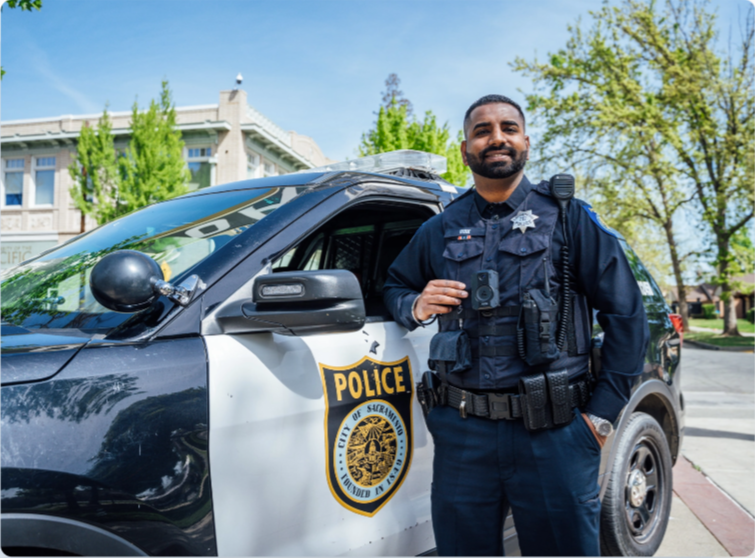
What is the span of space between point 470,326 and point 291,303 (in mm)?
669

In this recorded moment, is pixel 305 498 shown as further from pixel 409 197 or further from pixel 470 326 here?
pixel 409 197

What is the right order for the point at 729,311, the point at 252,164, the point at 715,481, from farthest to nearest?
the point at 729,311 → the point at 252,164 → the point at 715,481

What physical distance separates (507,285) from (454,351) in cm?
28

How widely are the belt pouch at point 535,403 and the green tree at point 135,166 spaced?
17.2 m

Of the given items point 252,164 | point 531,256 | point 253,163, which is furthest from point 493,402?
point 253,163

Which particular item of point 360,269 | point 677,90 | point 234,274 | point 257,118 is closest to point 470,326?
point 234,274

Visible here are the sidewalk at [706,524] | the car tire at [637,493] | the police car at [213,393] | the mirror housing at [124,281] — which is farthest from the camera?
the sidewalk at [706,524]

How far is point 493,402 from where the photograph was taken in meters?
1.92

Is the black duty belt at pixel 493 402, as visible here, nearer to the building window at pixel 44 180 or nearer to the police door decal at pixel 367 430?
the police door decal at pixel 367 430

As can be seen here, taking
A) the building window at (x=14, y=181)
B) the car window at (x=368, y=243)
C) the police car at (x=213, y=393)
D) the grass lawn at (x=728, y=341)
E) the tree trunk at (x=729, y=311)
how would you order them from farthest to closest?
the building window at (x=14, y=181), the tree trunk at (x=729, y=311), the grass lawn at (x=728, y=341), the car window at (x=368, y=243), the police car at (x=213, y=393)

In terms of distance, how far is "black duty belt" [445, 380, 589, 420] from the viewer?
1.90 metres

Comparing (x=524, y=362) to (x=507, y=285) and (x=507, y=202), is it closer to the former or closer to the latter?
(x=507, y=285)

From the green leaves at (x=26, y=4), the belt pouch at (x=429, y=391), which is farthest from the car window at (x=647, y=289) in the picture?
the green leaves at (x=26, y=4)

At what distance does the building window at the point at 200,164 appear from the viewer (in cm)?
2372
